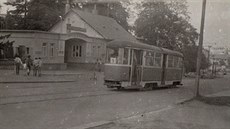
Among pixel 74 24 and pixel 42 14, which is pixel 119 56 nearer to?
pixel 74 24

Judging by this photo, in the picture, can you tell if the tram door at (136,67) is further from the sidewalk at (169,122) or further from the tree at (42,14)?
the tree at (42,14)

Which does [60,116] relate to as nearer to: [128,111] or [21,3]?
[128,111]

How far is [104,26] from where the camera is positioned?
50.7 metres

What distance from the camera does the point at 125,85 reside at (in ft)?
66.3

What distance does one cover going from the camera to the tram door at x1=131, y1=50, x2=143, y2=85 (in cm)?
2059

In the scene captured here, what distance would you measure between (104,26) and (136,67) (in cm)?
3061

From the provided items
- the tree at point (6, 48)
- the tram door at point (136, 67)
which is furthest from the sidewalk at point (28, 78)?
the tram door at point (136, 67)

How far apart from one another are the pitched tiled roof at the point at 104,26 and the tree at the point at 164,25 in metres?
2.99

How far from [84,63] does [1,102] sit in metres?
33.3

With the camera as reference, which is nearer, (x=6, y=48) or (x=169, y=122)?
(x=169, y=122)

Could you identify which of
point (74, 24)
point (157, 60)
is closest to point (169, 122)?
point (157, 60)

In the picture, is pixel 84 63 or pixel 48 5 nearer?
pixel 84 63

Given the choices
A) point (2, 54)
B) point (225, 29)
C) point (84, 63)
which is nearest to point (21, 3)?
point (84, 63)

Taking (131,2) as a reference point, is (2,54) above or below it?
below
